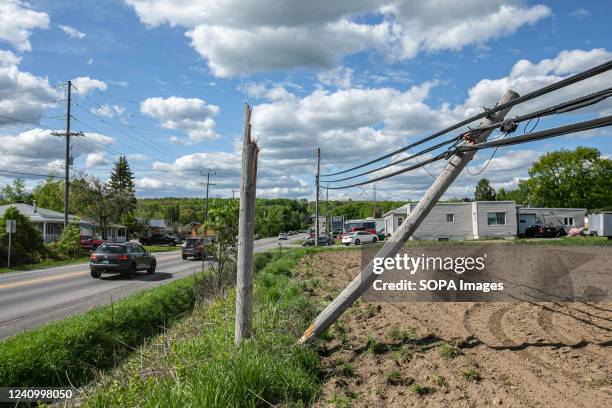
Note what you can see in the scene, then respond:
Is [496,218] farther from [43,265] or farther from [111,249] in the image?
[43,265]

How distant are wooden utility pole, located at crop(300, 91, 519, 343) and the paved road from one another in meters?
6.04

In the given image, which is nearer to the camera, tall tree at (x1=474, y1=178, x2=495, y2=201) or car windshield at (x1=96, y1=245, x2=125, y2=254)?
car windshield at (x1=96, y1=245, x2=125, y2=254)

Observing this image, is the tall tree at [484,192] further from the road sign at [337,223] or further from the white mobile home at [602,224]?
the white mobile home at [602,224]

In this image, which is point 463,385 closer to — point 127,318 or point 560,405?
point 560,405

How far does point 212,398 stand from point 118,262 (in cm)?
1712

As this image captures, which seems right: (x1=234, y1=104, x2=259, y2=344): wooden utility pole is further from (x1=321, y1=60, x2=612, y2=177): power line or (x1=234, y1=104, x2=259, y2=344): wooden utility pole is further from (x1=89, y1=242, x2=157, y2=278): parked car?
(x1=89, y1=242, x2=157, y2=278): parked car

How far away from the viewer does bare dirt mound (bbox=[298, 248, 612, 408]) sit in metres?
5.09

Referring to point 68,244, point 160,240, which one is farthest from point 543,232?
point 160,240

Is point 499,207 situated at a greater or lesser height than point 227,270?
greater

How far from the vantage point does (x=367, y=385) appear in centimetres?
575

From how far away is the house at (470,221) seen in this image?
4722 cm

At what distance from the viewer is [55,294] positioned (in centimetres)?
1577

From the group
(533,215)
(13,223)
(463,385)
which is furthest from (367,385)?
→ (533,215)

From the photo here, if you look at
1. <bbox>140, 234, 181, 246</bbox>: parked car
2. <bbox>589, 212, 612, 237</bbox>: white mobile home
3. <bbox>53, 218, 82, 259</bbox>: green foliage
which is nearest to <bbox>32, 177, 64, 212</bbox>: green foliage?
<bbox>140, 234, 181, 246</bbox>: parked car
